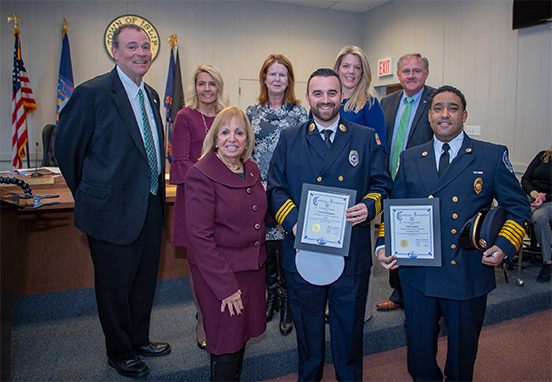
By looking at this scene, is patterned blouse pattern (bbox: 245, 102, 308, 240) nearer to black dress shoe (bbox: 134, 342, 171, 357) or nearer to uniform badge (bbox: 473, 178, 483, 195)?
black dress shoe (bbox: 134, 342, 171, 357)

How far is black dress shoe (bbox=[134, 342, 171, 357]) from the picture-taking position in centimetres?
212

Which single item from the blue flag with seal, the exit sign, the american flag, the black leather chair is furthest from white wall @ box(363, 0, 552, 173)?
the american flag

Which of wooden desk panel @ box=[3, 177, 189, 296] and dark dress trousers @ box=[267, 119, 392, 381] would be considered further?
wooden desk panel @ box=[3, 177, 189, 296]

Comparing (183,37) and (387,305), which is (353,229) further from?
(183,37)

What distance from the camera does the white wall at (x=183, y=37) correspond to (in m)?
5.47

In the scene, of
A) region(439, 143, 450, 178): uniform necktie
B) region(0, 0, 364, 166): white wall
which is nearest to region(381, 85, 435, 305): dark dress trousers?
region(439, 143, 450, 178): uniform necktie

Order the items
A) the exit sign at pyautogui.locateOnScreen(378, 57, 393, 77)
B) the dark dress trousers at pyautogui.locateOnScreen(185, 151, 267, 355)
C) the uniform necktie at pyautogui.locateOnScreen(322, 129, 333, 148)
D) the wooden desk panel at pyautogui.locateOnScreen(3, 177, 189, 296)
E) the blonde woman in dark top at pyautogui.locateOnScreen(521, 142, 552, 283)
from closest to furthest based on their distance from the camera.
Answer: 1. the dark dress trousers at pyautogui.locateOnScreen(185, 151, 267, 355)
2. the uniform necktie at pyautogui.locateOnScreen(322, 129, 333, 148)
3. the wooden desk panel at pyautogui.locateOnScreen(3, 177, 189, 296)
4. the blonde woman in dark top at pyautogui.locateOnScreen(521, 142, 552, 283)
5. the exit sign at pyautogui.locateOnScreen(378, 57, 393, 77)

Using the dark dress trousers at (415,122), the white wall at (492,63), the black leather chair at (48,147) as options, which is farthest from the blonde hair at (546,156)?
the black leather chair at (48,147)

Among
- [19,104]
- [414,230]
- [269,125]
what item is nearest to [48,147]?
[19,104]

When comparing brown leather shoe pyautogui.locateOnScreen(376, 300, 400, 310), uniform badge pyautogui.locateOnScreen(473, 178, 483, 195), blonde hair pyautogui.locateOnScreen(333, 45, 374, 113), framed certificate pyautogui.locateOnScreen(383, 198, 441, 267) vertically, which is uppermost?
blonde hair pyautogui.locateOnScreen(333, 45, 374, 113)

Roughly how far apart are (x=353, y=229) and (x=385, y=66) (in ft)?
18.5

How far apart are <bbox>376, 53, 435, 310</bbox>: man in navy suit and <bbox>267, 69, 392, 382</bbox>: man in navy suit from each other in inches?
32.0

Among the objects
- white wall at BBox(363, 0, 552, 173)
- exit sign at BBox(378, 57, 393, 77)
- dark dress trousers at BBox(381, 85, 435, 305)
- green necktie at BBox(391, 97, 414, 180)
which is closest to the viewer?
dark dress trousers at BBox(381, 85, 435, 305)

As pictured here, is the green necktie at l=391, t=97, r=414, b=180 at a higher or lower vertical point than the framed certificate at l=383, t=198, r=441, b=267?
higher
